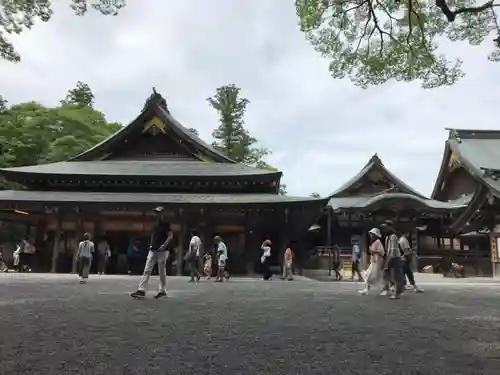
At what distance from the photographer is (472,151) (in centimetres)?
2906

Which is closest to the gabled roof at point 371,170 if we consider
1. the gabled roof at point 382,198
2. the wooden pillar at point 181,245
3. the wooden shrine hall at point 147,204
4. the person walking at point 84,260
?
the gabled roof at point 382,198

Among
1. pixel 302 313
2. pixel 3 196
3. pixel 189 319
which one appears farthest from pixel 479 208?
pixel 3 196

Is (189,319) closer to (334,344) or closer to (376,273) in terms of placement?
(334,344)

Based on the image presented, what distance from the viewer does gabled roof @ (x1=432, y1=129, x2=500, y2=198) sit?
27.1m

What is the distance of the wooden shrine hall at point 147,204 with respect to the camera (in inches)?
755

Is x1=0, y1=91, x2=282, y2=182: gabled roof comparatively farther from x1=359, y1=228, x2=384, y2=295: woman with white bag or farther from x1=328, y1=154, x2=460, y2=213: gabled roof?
Result: x1=359, y1=228, x2=384, y2=295: woman with white bag

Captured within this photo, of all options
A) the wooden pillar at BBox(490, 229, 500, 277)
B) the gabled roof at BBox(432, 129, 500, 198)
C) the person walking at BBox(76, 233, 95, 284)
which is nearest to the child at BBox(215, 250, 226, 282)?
the person walking at BBox(76, 233, 95, 284)

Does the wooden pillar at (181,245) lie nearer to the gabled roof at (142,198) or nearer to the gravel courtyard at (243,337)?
the gabled roof at (142,198)

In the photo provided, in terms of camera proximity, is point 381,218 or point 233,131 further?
point 233,131

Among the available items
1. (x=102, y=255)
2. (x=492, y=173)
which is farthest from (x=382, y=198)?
(x=102, y=255)

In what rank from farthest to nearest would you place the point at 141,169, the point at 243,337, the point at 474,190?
1. the point at 474,190
2. the point at 141,169
3. the point at 243,337

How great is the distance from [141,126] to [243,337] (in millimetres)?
21106

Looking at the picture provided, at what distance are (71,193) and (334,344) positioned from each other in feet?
62.0

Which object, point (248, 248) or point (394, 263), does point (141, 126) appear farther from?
point (394, 263)
